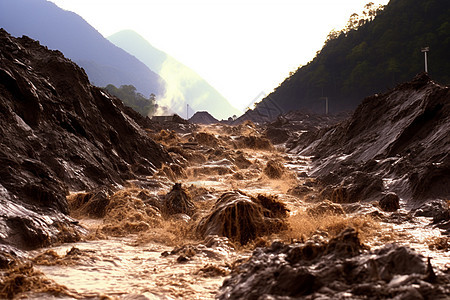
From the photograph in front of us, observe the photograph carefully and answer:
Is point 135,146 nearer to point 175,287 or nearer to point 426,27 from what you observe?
point 175,287

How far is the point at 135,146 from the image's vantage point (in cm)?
1645

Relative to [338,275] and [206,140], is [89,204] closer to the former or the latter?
[338,275]

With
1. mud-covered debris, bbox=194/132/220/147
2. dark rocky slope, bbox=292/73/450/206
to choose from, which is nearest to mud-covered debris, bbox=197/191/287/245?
dark rocky slope, bbox=292/73/450/206

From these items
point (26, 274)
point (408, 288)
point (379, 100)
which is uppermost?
point (379, 100)

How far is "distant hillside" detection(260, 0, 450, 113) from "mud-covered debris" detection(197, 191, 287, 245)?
54.1 metres

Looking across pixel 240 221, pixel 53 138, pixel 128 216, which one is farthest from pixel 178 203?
pixel 53 138

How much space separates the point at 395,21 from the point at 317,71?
51.9 feet

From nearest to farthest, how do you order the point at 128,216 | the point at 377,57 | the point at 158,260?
the point at 158,260, the point at 128,216, the point at 377,57

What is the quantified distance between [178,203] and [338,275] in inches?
263

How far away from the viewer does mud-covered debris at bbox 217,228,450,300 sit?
303 cm

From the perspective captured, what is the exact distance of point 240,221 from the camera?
7238 mm

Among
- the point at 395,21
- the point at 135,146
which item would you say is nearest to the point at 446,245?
the point at 135,146

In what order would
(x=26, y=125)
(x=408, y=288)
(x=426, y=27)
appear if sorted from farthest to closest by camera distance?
(x=426, y=27) → (x=26, y=125) → (x=408, y=288)

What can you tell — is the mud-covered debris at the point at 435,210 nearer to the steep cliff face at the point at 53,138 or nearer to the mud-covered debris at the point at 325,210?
the mud-covered debris at the point at 325,210
